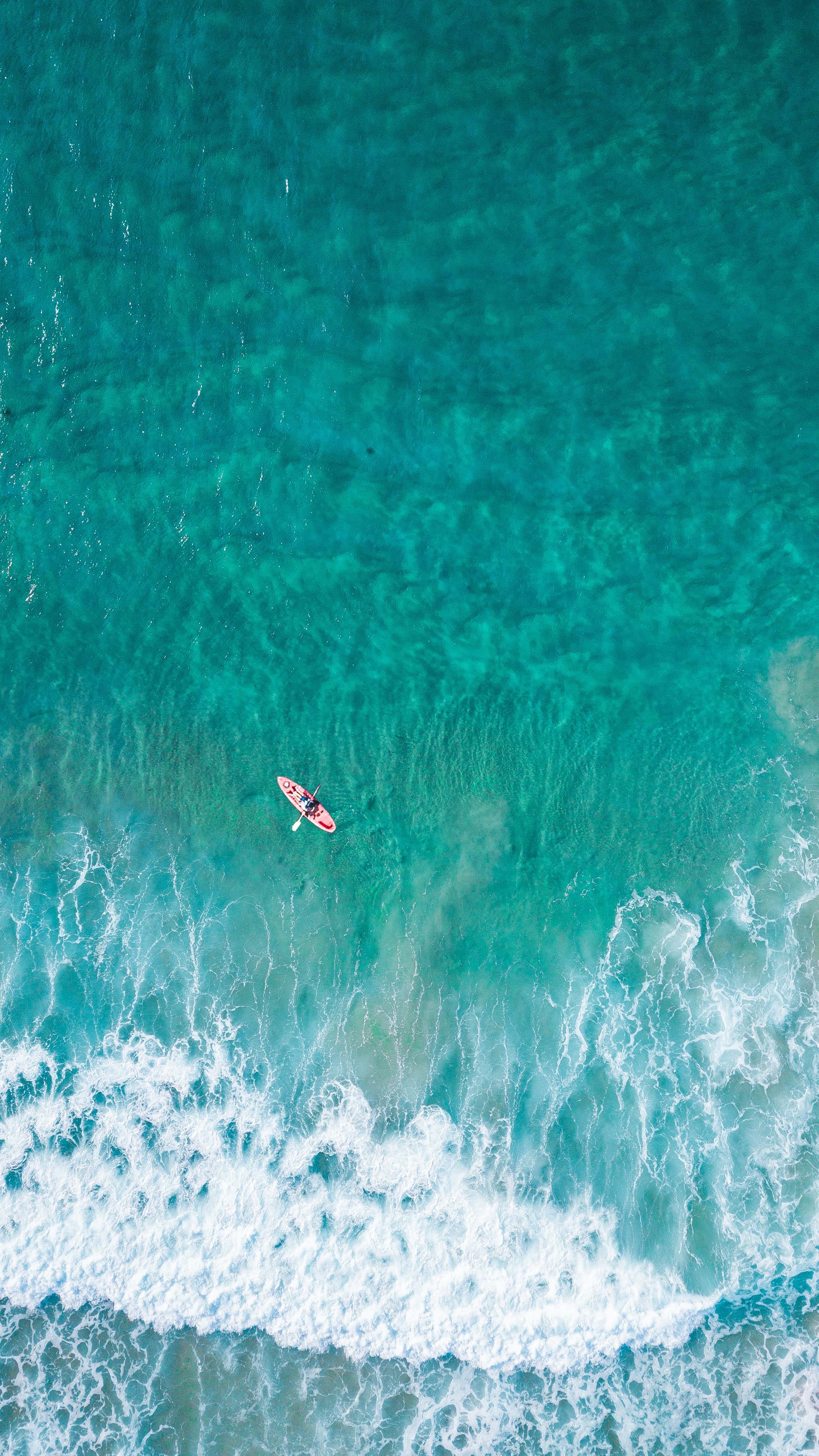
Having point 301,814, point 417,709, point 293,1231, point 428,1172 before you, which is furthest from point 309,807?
point 293,1231

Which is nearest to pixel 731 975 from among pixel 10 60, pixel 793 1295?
pixel 793 1295

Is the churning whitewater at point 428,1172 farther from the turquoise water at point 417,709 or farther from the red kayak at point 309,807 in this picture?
the red kayak at point 309,807

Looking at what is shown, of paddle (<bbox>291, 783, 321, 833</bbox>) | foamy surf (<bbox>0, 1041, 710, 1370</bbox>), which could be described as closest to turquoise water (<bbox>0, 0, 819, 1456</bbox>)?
foamy surf (<bbox>0, 1041, 710, 1370</bbox>)

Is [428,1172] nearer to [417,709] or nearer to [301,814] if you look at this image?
[301,814]

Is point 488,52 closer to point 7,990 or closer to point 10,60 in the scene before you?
point 10,60

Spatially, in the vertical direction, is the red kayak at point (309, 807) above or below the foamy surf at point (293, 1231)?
above

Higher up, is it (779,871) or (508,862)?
(779,871)

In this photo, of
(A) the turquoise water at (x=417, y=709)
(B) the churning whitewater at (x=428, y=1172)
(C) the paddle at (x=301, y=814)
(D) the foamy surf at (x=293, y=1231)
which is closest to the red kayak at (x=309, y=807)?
(C) the paddle at (x=301, y=814)

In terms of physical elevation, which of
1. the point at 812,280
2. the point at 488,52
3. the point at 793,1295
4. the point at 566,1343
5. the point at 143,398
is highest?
the point at 488,52
